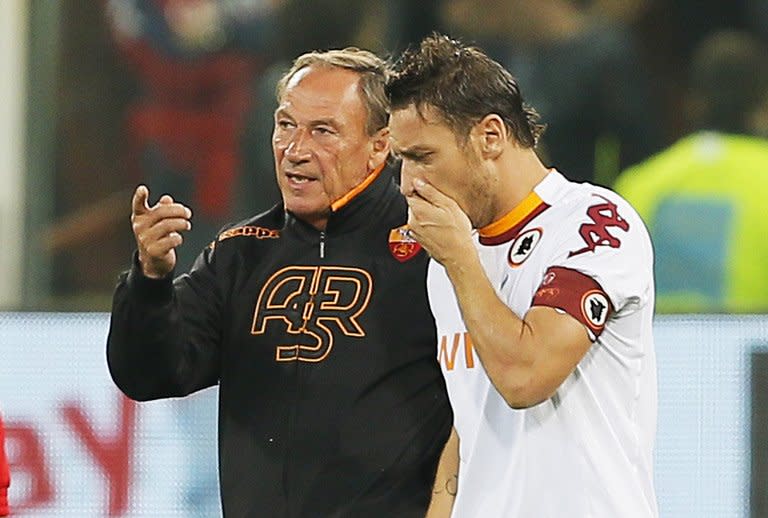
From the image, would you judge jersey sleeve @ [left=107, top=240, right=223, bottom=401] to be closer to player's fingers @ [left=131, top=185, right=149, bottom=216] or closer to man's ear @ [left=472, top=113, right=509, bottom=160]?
player's fingers @ [left=131, top=185, right=149, bottom=216]

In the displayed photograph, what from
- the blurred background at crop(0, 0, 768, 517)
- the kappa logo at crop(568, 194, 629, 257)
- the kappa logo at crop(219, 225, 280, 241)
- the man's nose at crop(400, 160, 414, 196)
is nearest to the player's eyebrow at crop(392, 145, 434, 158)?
the man's nose at crop(400, 160, 414, 196)

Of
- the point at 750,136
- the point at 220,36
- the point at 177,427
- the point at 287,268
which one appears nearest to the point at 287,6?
the point at 220,36

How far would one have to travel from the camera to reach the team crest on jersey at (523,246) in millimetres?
2977

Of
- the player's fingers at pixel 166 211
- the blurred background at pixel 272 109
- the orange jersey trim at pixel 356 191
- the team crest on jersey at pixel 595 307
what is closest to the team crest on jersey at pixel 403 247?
the orange jersey trim at pixel 356 191

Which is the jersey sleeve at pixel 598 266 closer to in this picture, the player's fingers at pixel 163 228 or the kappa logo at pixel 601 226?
the kappa logo at pixel 601 226

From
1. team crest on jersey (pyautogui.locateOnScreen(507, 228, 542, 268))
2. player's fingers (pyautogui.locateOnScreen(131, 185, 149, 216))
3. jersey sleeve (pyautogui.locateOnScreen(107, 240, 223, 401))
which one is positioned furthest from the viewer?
jersey sleeve (pyautogui.locateOnScreen(107, 240, 223, 401))

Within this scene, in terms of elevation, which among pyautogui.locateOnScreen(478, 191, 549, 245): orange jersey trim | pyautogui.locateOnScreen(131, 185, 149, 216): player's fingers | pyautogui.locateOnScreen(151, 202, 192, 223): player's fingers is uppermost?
pyautogui.locateOnScreen(131, 185, 149, 216): player's fingers

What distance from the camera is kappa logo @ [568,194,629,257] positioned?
9.40ft

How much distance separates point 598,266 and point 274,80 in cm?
318

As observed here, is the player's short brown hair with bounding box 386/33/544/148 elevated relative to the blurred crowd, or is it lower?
lower

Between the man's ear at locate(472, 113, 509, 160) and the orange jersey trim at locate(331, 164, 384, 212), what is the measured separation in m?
0.45

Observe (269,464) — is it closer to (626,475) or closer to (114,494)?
(626,475)

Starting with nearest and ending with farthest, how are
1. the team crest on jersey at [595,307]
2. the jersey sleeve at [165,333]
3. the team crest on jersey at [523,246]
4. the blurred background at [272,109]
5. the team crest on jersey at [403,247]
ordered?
the team crest on jersey at [595,307] → the team crest on jersey at [523,246] → the jersey sleeve at [165,333] → the team crest on jersey at [403,247] → the blurred background at [272,109]

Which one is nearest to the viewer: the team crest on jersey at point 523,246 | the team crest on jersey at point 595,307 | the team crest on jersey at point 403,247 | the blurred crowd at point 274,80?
the team crest on jersey at point 595,307
